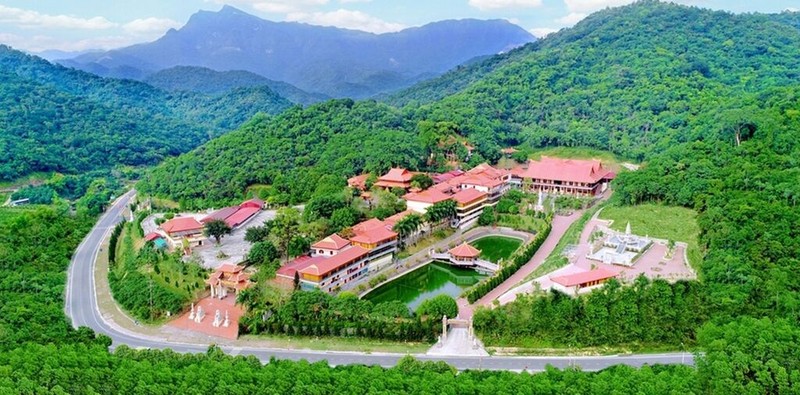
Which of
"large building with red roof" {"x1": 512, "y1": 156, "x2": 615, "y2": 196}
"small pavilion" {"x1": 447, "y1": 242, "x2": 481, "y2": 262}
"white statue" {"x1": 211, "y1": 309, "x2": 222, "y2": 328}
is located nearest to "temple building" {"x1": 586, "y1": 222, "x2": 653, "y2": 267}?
"small pavilion" {"x1": 447, "y1": 242, "x2": 481, "y2": 262}

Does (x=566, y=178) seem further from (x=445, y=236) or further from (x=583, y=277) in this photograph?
(x=583, y=277)

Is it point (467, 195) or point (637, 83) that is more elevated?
point (637, 83)

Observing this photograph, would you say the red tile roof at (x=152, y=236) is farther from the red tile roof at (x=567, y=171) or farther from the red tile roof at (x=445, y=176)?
the red tile roof at (x=567, y=171)

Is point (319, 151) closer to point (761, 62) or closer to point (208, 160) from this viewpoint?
point (208, 160)

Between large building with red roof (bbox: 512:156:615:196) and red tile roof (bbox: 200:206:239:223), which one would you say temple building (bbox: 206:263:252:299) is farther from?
large building with red roof (bbox: 512:156:615:196)

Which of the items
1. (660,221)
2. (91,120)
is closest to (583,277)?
(660,221)

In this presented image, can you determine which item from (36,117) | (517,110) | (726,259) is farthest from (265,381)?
(36,117)
